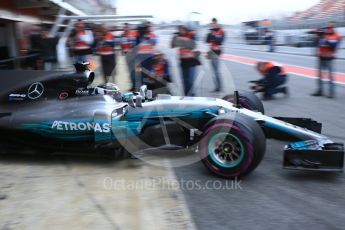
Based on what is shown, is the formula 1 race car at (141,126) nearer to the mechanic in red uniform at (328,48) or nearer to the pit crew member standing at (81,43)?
the mechanic in red uniform at (328,48)

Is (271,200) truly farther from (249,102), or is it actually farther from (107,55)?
(107,55)

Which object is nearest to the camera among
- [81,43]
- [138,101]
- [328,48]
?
[138,101]

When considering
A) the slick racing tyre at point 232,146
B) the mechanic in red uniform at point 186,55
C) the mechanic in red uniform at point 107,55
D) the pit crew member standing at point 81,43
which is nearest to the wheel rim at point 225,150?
the slick racing tyre at point 232,146

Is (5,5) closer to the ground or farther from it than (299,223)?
farther from it

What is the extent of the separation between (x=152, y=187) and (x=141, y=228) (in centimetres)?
80

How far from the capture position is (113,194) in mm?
3566

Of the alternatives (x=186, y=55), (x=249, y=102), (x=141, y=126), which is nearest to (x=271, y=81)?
(x=186, y=55)

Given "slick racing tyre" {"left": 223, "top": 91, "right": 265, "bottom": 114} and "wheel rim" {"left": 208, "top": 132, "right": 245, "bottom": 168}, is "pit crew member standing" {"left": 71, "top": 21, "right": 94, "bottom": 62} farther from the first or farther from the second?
"wheel rim" {"left": 208, "top": 132, "right": 245, "bottom": 168}

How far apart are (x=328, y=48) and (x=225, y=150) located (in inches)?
209

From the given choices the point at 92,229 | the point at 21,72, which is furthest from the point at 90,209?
the point at 21,72

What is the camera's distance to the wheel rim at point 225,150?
3.85 metres

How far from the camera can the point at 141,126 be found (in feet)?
14.0

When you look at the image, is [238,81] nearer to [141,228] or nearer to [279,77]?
[279,77]

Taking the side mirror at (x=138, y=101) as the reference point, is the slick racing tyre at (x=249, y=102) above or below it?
below
